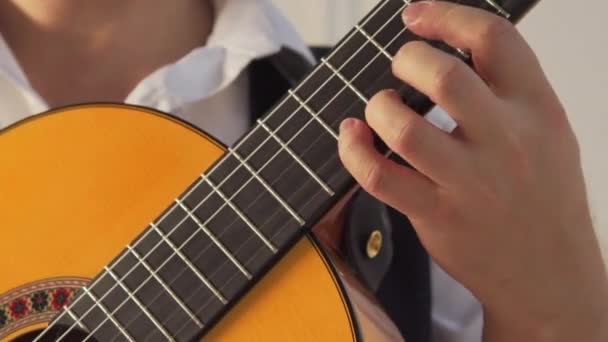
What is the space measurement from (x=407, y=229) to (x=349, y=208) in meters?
0.12

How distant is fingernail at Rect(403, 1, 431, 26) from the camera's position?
0.38 meters

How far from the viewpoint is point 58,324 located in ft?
1.49

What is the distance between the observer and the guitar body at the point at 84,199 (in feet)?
1.49

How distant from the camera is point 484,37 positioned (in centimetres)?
37

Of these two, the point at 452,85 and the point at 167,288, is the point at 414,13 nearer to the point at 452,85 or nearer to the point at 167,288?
the point at 452,85

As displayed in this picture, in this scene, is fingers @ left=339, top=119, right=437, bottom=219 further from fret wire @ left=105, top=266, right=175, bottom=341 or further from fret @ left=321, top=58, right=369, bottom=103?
fret wire @ left=105, top=266, right=175, bottom=341

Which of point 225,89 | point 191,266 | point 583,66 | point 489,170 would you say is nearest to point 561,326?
point 489,170

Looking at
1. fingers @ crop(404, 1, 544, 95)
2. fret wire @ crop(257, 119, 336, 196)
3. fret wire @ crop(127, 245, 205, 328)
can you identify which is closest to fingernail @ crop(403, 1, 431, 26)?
fingers @ crop(404, 1, 544, 95)

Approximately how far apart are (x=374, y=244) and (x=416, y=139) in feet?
0.61

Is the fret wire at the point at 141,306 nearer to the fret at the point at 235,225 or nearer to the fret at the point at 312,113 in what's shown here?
the fret at the point at 235,225

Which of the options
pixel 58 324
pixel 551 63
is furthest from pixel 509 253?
pixel 551 63

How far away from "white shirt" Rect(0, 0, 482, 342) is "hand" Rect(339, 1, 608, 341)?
0.65 feet

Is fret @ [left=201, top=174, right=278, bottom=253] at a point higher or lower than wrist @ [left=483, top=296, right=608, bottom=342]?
higher

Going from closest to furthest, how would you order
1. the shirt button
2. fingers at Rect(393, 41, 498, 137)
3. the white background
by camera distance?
fingers at Rect(393, 41, 498, 137) < the shirt button < the white background
